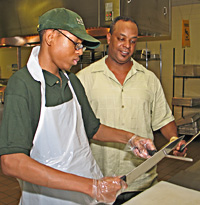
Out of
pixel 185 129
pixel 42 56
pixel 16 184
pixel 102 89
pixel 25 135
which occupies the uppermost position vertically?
pixel 42 56

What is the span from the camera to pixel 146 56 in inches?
214

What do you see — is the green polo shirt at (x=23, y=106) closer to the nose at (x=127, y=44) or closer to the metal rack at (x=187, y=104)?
the nose at (x=127, y=44)

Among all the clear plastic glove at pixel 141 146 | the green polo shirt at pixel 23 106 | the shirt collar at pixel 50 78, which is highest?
the shirt collar at pixel 50 78

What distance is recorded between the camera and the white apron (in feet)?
4.19

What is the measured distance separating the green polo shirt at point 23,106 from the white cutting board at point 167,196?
0.55m

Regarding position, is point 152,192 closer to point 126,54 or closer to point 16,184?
point 126,54

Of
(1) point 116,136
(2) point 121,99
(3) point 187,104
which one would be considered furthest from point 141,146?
(3) point 187,104

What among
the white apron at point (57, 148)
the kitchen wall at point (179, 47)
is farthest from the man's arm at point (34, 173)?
the kitchen wall at point (179, 47)

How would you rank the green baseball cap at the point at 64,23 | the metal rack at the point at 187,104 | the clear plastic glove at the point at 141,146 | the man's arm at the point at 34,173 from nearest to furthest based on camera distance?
the man's arm at the point at 34,173 < the green baseball cap at the point at 64,23 < the clear plastic glove at the point at 141,146 < the metal rack at the point at 187,104

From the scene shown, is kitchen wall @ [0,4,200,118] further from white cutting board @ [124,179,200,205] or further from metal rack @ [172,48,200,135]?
white cutting board @ [124,179,200,205]

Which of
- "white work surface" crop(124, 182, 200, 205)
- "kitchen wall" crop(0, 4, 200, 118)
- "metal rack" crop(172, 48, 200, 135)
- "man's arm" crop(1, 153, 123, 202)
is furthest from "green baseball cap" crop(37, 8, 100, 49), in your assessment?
"kitchen wall" crop(0, 4, 200, 118)

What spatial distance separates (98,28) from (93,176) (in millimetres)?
1931

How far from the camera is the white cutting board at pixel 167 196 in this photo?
1307 millimetres

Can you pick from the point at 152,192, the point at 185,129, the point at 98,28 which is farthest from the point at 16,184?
the point at 185,129
